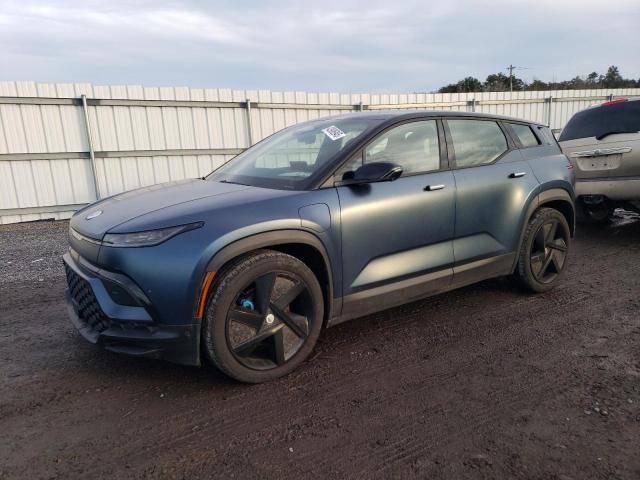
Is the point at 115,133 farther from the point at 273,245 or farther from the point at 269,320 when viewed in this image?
the point at 269,320

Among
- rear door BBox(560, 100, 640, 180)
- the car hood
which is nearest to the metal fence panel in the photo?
rear door BBox(560, 100, 640, 180)

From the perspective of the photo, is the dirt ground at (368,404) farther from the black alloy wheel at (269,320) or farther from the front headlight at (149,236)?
the front headlight at (149,236)

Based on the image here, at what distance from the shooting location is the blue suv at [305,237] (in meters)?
2.50

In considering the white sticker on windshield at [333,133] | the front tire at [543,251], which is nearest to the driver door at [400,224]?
the white sticker on windshield at [333,133]

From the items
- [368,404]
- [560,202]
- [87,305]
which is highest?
[560,202]

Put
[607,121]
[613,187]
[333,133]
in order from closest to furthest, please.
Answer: [333,133]
[613,187]
[607,121]

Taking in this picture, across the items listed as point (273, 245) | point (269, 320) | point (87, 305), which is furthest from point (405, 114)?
point (87, 305)

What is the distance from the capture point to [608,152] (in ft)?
19.1

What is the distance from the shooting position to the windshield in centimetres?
314

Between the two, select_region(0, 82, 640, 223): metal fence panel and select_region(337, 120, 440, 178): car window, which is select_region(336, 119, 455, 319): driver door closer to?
select_region(337, 120, 440, 178): car window

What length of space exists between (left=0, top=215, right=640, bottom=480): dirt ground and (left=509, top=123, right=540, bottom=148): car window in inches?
59.3

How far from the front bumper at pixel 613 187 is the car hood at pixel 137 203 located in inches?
197

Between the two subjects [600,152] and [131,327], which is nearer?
[131,327]

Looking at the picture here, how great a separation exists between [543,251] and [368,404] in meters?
2.57
